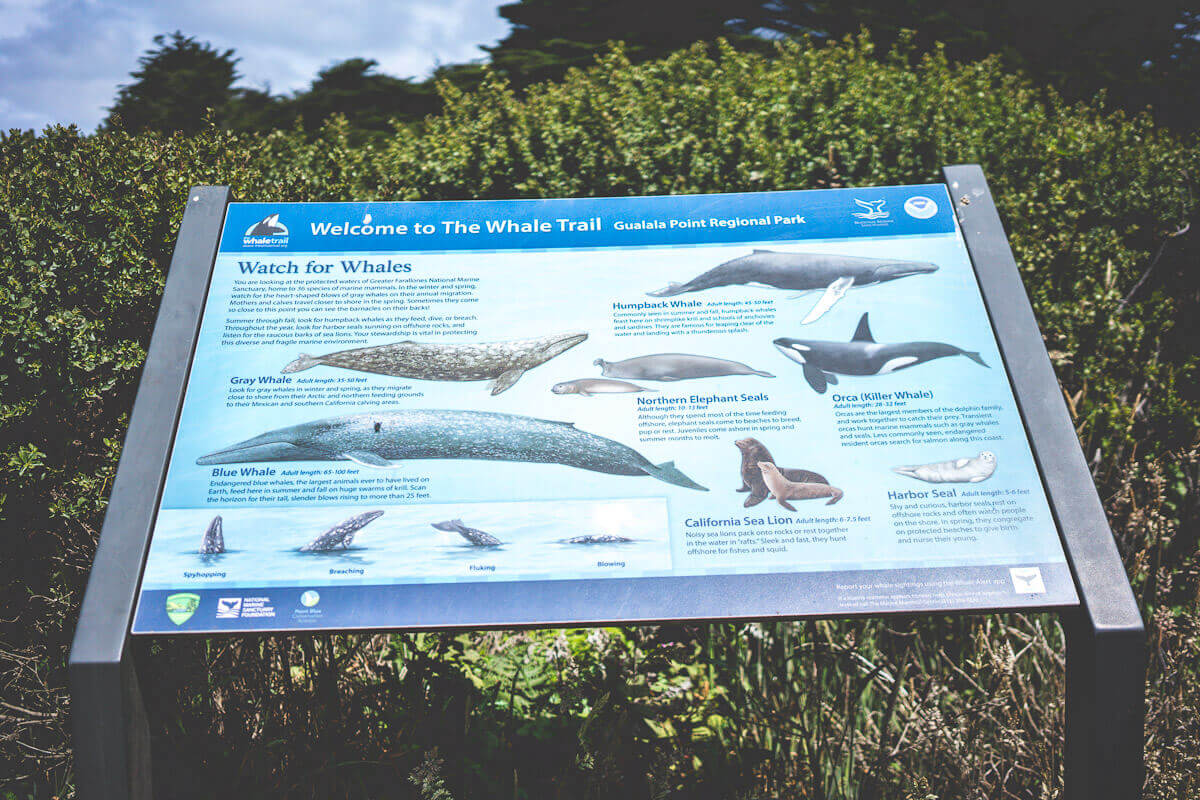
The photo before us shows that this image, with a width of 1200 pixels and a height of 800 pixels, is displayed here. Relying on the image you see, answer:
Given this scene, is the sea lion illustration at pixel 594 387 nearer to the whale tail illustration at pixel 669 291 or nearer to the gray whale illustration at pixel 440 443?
the gray whale illustration at pixel 440 443

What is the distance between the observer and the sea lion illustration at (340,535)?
1859 mm

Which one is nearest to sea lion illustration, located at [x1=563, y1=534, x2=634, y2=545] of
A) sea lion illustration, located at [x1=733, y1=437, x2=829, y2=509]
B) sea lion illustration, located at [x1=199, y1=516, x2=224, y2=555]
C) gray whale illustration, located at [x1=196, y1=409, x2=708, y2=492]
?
gray whale illustration, located at [x1=196, y1=409, x2=708, y2=492]

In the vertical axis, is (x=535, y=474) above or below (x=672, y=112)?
below

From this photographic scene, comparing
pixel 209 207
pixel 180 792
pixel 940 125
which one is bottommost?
pixel 180 792

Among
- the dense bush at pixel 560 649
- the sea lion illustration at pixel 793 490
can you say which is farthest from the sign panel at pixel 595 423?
the dense bush at pixel 560 649

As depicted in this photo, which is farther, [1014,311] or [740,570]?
[1014,311]

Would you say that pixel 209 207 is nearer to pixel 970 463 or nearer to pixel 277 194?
pixel 277 194

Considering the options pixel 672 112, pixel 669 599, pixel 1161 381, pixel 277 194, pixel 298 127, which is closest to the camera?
pixel 669 599

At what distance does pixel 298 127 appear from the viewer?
6523 millimetres

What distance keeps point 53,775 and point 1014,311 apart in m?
3.66

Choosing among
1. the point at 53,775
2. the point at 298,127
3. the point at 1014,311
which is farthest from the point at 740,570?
the point at 298,127

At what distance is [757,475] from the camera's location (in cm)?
196

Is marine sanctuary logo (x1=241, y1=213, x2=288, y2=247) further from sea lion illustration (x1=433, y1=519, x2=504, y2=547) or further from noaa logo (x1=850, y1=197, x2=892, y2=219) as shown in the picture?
noaa logo (x1=850, y1=197, x2=892, y2=219)

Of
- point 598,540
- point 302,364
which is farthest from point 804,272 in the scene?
point 302,364
